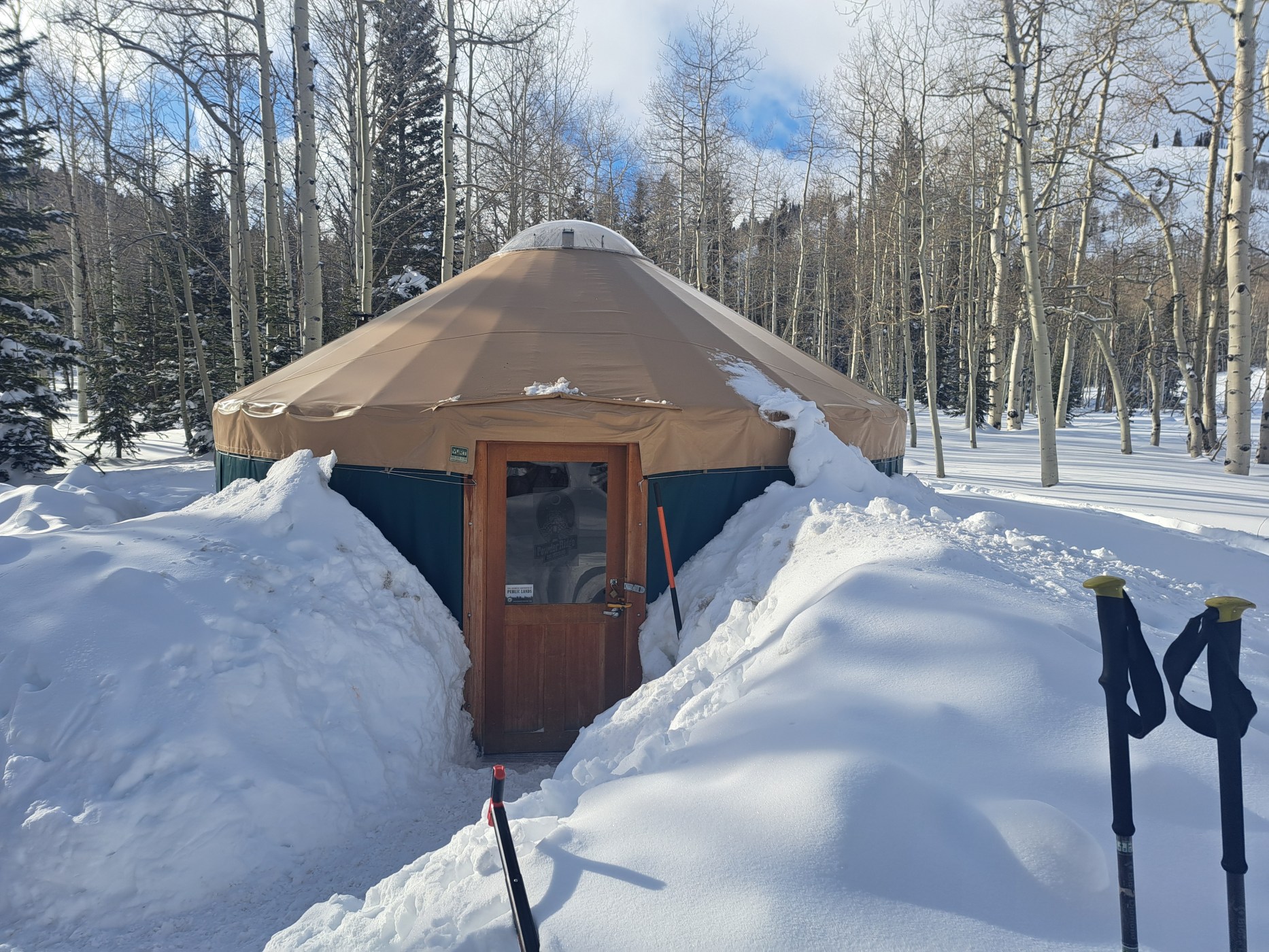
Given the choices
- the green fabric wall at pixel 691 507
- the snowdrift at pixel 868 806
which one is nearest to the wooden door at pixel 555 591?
the green fabric wall at pixel 691 507

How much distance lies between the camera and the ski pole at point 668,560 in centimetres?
438

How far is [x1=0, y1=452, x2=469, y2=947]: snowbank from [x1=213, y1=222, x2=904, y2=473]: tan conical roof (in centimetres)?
59

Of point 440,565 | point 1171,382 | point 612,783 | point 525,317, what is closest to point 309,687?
point 440,565

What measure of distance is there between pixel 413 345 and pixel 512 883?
4155 millimetres

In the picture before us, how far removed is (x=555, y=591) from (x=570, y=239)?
143 inches

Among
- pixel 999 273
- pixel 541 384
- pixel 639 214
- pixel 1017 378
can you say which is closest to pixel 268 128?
pixel 541 384

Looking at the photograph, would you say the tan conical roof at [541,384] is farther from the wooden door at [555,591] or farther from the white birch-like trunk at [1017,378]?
the white birch-like trunk at [1017,378]

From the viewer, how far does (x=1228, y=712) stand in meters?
1.36

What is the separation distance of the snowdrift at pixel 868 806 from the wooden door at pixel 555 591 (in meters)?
1.28

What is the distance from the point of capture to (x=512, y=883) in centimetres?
190

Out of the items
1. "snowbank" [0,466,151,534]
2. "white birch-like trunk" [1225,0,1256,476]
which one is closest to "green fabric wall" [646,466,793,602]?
"snowbank" [0,466,151,534]

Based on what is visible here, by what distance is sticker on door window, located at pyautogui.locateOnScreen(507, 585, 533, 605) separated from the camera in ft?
15.5

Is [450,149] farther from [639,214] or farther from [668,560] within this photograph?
[639,214]

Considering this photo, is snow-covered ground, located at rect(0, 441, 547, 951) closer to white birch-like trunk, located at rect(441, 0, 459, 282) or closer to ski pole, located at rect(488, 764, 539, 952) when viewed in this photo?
ski pole, located at rect(488, 764, 539, 952)
